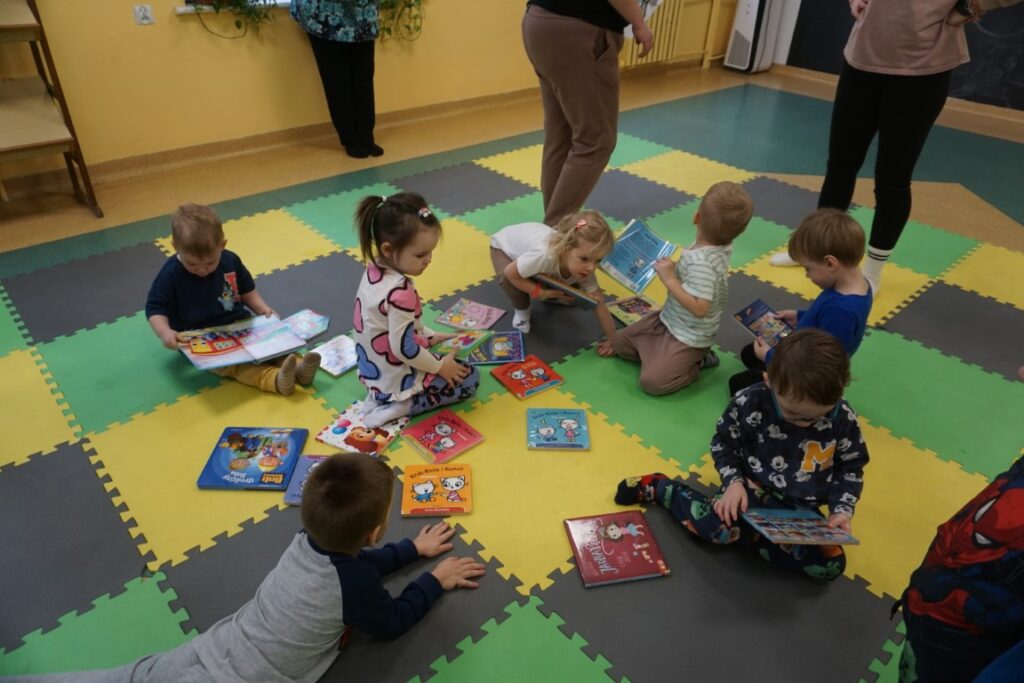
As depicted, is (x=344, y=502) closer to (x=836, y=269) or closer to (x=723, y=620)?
(x=723, y=620)

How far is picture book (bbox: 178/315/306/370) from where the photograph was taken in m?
2.62

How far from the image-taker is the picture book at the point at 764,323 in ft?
8.80

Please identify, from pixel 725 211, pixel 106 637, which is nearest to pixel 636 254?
pixel 725 211

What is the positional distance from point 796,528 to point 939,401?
1.39 meters

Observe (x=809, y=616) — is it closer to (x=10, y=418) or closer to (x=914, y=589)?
(x=914, y=589)

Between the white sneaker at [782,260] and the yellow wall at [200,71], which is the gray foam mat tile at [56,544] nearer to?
the yellow wall at [200,71]

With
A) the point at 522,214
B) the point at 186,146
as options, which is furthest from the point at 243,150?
the point at 522,214

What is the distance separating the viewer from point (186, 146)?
4852mm

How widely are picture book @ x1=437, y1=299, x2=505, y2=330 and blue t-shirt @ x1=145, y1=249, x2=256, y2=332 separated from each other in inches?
34.9

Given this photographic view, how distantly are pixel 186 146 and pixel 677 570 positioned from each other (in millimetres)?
4535

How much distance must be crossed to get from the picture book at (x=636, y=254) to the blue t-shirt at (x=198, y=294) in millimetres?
1596

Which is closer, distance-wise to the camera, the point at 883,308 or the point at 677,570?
the point at 677,570

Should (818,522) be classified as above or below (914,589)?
below

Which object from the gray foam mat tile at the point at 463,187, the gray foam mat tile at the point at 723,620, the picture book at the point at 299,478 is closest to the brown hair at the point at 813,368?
the gray foam mat tile at the point at 723,620
